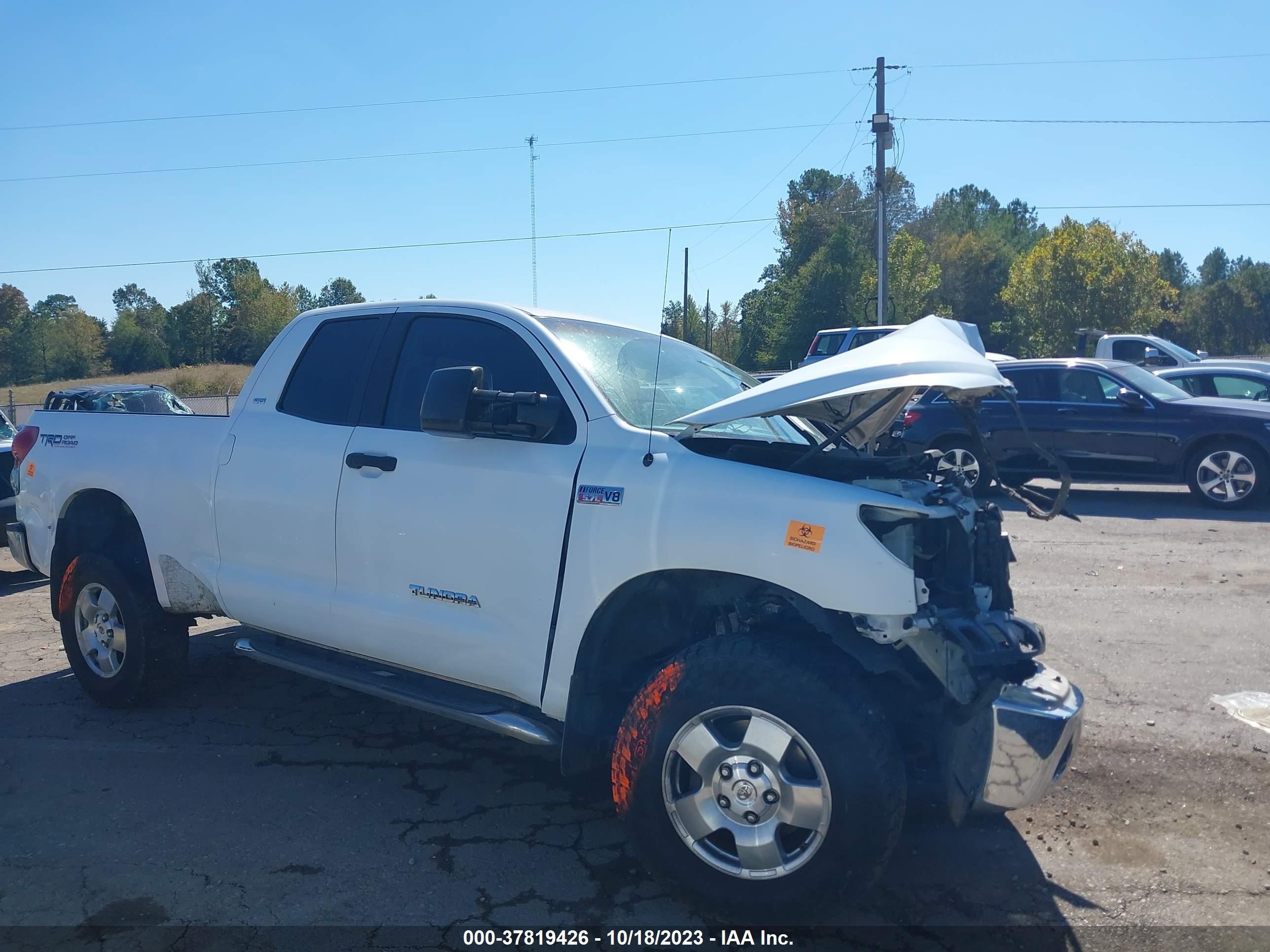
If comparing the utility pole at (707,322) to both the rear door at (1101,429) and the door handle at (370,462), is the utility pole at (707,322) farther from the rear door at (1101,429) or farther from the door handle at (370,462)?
the rear door at (1101,429)

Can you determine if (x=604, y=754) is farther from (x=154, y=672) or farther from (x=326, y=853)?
(x=154, y=672)

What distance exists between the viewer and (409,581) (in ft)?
13.3

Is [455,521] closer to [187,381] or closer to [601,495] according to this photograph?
[601,495]

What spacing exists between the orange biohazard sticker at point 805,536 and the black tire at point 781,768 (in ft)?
1.10

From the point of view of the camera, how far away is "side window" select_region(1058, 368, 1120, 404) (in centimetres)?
1199

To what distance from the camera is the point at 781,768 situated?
3078 mm

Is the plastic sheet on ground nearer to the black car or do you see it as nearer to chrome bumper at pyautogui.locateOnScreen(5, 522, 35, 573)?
the black car

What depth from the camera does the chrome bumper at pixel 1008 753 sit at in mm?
3027

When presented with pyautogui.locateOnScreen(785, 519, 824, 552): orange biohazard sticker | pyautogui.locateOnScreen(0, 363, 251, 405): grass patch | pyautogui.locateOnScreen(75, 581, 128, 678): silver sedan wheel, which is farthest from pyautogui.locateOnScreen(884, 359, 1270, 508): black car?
pyautogui.locateOnScreen(0, 363, 251, 405): grass patch

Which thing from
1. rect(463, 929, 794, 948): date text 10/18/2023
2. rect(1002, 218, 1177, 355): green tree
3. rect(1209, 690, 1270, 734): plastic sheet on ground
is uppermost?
rect(1002, 218, 1177, 355): green tree

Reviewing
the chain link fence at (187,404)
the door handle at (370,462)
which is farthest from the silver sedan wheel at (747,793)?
the chain link fence at (187,404)

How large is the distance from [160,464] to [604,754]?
2.82m

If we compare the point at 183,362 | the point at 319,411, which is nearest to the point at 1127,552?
the point at 319,411

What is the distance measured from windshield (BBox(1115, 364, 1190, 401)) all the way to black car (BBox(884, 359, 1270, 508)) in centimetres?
2
